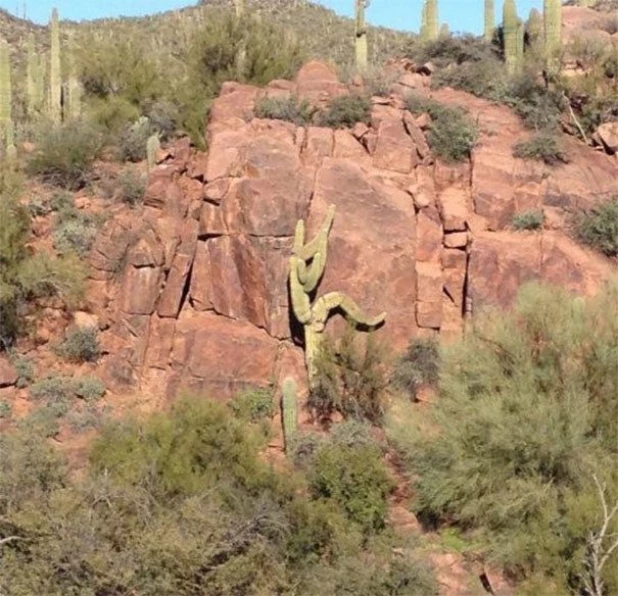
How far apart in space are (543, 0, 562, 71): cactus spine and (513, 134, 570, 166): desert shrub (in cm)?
310

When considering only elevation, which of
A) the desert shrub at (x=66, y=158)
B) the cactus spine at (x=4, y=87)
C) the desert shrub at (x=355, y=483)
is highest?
the cactus spine at (x=4, y=87)

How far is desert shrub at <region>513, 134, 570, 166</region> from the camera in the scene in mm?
21234

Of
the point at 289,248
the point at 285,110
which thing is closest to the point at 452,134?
the point at 285,110

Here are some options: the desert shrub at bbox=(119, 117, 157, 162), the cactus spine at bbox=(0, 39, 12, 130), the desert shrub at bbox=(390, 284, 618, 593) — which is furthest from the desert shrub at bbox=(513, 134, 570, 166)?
the cactus spine at bbox=(0, 39, 12, 130)

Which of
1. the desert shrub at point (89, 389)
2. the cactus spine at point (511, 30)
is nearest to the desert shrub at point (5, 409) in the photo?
the desert shrub at point (89, 389)

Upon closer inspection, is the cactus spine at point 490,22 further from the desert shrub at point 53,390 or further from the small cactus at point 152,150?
the desert shrub at point 53,390

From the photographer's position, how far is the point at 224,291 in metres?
18.9

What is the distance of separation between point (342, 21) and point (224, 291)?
1312 inches

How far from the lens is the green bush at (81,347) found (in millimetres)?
19047

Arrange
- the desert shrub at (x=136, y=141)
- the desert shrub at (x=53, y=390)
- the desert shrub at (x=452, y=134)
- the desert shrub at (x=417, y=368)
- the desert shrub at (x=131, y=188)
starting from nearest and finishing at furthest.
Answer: the desert shrub at (x=417, y=368) → the desert shrub at (x=53, y=390) → the desert shrub at (x=131, y=188) → the desert shrub at (x=452, y=134) → the desert shrub at (x=136, y=141)

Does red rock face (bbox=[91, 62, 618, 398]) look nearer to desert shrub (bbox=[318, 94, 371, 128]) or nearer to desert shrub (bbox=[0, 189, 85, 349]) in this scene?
desert shrub (bbox=[318, 94, 371, 128])

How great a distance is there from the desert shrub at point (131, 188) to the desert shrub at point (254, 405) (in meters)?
5.36

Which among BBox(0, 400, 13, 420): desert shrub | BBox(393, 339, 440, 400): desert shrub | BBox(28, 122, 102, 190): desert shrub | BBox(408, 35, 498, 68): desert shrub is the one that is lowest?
BBox(0, 400, 13, 420): desert shrub

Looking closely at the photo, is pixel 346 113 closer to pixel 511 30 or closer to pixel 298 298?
pixel 298 298
